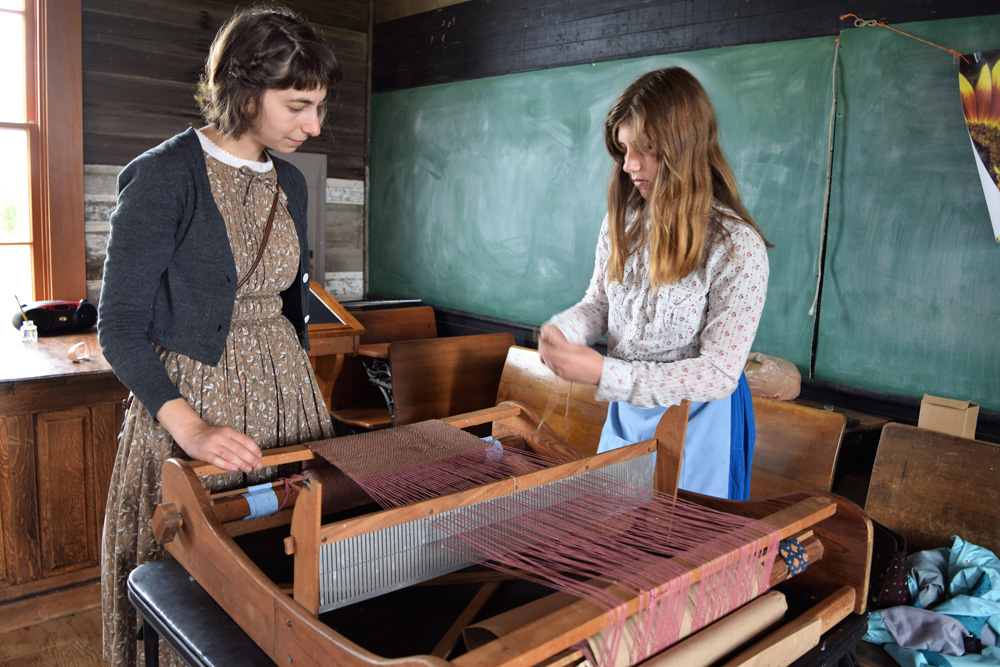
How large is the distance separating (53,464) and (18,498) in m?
0.14

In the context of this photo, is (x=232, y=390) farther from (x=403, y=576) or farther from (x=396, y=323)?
(x=396, y=323)

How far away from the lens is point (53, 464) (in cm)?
258

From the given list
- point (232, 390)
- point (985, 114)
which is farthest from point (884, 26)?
point (232, 390)

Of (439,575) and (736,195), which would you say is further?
(736,195)

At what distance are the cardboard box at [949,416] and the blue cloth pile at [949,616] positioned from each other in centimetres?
32

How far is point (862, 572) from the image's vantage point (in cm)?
117

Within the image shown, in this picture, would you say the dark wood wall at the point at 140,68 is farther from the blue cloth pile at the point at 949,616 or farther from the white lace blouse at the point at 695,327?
the blue cloth pile at the point at 949,616

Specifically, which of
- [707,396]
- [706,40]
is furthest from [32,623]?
[706,40]

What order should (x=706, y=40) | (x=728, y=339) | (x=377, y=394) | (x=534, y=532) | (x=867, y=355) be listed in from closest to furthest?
(x=534, y=532), (x=728, y=339), (x=867, y=355), (x=706, y=40), (x=377, y=394)

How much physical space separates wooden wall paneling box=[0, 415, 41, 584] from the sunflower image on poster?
3036mm

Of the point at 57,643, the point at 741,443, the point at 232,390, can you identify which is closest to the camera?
the point at 232,390

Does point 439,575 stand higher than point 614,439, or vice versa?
point 614,439

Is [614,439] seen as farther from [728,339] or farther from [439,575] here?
[439,575]

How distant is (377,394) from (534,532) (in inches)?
114
